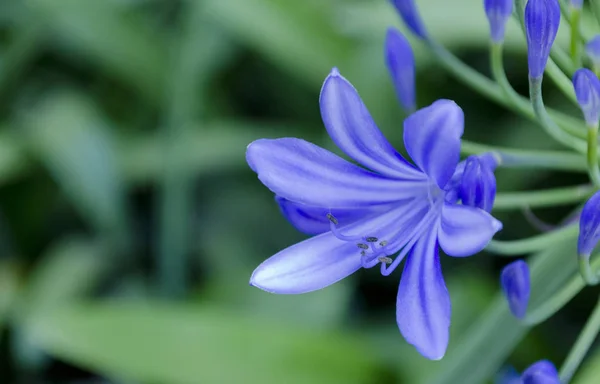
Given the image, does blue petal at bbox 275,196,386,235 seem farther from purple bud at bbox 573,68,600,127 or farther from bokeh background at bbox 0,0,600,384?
bokeh background at bbox 0,0,600,384

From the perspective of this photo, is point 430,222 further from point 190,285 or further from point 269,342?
point 190,285

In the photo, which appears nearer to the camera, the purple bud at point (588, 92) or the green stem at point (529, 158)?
the purple bud at point (588, 92)

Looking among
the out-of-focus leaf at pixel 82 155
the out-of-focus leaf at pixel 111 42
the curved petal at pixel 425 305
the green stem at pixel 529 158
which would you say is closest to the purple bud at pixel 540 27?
the green stem at pixel 529 158

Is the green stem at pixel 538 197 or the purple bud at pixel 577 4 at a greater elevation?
the purple bud at pixel 577 4

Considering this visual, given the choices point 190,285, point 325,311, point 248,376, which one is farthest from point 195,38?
point 248,376

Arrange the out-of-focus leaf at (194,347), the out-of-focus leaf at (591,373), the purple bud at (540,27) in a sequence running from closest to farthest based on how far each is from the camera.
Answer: the purple bud at (540,27) → the out-of-focus leaf at (591,373) → the out-of-focus leaf at (194,347)

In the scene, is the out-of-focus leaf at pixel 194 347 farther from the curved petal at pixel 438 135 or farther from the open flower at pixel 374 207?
the curved petal at pixel 438 135

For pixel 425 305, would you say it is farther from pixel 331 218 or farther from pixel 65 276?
pixel 65 276

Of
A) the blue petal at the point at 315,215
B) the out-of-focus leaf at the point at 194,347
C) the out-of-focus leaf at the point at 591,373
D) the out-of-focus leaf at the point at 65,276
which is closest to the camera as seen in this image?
the blue petal at the point at 315,215
